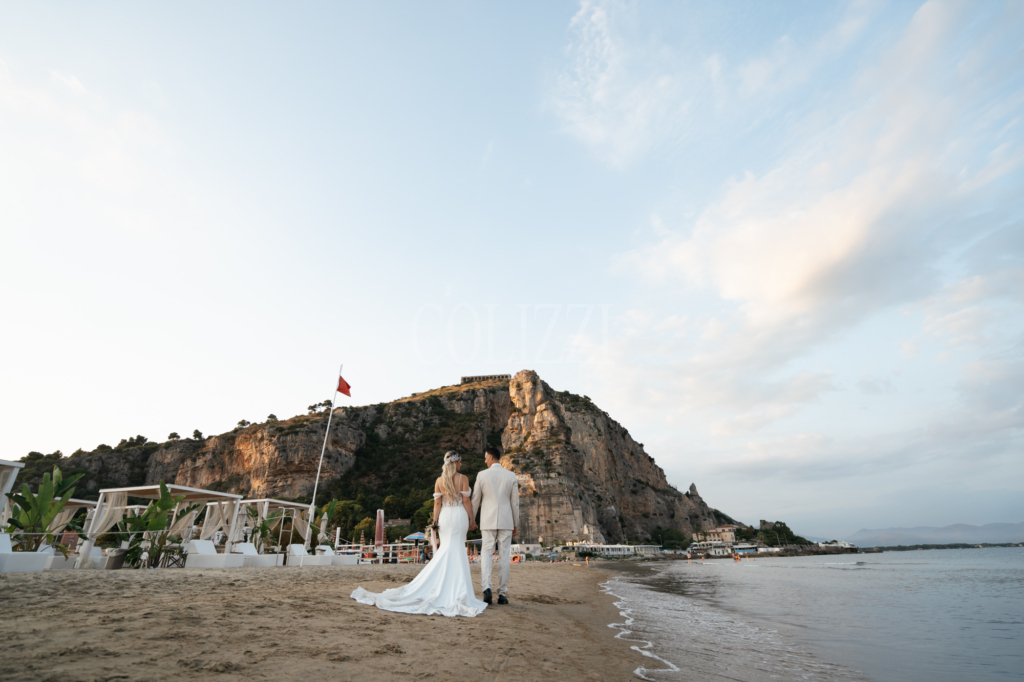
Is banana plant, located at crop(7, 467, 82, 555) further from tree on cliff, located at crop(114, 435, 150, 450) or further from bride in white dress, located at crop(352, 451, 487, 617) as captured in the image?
tree on cliff, located at crop(114, 435, 150, 450)

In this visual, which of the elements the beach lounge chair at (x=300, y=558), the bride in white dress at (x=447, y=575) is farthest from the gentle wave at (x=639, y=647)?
the beach lounge chair at (x=300, y=558)

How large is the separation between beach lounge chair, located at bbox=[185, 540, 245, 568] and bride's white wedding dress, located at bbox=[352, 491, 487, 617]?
9793 mm

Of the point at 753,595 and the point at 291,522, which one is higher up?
the point at 291,522

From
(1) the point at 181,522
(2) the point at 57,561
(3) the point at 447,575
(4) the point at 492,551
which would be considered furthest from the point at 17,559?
(4) the point at 492,551

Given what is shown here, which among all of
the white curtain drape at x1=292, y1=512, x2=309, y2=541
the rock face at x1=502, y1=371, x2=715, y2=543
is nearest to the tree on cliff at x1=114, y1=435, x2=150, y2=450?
the rock face at x1=502, y1=371, x2=715, y2=543

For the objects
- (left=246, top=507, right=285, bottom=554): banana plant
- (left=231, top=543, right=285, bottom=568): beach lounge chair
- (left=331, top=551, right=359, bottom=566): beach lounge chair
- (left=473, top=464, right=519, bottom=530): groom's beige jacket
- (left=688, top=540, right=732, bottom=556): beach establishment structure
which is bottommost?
(left=688, top=540, right=732, bottom=556): beach establishment structure

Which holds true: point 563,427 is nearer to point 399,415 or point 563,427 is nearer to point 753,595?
point 399,415

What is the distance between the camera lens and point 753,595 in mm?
16781

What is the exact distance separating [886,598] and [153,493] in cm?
2407

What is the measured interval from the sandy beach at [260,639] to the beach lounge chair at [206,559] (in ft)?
23.7

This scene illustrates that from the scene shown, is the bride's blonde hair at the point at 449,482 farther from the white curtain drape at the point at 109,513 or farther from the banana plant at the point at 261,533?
the banana plant at the point at 261,533

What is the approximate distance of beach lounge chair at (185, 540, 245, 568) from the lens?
530 inches

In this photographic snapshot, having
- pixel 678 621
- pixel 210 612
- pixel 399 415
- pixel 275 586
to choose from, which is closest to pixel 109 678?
pixel 210 612

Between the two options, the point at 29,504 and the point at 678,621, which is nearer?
the point at 678,621
